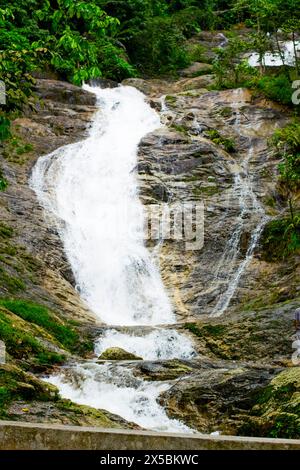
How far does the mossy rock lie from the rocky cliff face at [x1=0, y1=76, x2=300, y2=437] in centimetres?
102

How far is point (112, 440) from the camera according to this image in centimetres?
377

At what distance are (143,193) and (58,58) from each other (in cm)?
1744

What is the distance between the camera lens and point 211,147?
25.9m

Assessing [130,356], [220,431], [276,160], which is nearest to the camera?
[220,431]

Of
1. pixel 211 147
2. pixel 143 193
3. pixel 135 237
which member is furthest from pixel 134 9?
pixel 135 237

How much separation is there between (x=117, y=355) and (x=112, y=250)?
7872 millimetres

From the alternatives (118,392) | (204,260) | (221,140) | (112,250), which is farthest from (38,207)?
(118,392)

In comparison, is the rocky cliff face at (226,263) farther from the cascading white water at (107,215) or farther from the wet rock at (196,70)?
the wet rock at (196,70)

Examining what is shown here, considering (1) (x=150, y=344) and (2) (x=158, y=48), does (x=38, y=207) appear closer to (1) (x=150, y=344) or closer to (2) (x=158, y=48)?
(1) (x=150, y=344)

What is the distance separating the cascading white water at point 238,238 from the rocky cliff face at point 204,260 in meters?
0.04

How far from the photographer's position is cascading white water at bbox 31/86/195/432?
10.7 m

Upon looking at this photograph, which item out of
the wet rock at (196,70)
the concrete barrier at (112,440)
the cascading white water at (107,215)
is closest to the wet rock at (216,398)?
the concrete barrier at (112,440)

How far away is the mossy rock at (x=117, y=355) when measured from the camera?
1293cm

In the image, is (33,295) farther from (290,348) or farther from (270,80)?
(270,80)
